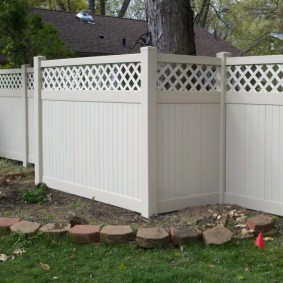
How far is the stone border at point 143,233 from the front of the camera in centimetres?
434

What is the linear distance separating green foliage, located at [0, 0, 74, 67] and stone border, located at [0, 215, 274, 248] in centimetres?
478

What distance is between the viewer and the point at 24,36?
9.10 meters

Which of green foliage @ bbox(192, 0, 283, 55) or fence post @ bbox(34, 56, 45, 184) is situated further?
green foliage @ bbox(192, 0, 283, 55)

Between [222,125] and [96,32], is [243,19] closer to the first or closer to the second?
[96,32]

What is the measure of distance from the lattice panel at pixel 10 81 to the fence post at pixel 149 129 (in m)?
4.28

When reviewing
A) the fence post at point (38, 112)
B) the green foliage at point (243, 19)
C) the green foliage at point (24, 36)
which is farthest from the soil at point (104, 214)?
the green foliage at point (243, 19)

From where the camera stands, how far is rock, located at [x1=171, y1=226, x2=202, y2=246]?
4.35 m

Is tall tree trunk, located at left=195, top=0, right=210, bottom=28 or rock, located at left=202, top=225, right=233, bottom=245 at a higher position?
tall tree trunk, located at left=195, top=0, right=210, bottom=28

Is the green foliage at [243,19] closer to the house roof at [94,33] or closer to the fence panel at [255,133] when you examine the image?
the house roof at [94,33]

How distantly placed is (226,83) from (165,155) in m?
1.10

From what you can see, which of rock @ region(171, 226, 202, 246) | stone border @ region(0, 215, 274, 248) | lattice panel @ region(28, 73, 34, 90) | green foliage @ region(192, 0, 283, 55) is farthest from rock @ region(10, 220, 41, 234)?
green foliage @ region(192, 0, 283, 55)

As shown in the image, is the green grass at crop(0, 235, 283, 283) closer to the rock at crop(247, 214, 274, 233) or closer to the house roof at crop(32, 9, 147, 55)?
the rock at crop(247, 214, 274, 233)

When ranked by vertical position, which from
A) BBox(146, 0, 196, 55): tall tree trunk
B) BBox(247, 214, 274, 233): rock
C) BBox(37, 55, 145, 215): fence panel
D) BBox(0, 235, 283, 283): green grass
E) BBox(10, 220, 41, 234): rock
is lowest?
BBox(0, 235, 283, 283): green grass

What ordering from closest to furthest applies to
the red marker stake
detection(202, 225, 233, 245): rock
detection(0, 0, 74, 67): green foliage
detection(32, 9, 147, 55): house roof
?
1. the red marker stake
2. detection(202, 225, 233, 245): rock
3. detection(0, 0, 74, 67): green foliage
4. detection(32, 9, 147, 55): house roof
